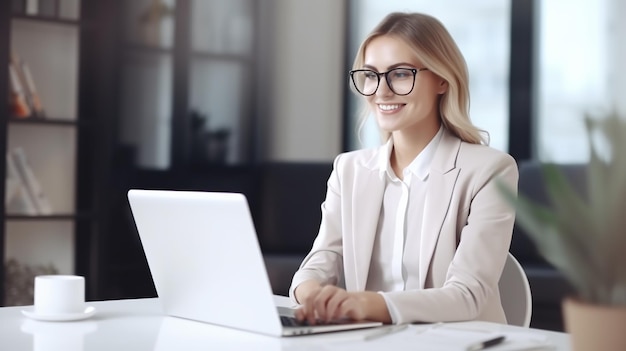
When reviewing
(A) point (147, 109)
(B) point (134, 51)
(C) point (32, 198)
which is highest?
(B) point (134, 51)

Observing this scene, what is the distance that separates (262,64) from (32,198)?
5.00ft

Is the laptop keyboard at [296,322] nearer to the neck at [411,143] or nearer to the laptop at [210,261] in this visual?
the laptop at [210,261]

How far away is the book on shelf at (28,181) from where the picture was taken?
4.33m

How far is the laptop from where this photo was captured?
1.32m

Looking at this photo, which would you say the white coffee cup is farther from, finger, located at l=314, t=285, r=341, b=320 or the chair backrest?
the chair backrest

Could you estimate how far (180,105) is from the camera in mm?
4852

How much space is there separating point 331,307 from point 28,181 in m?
3.17

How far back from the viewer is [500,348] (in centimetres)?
126

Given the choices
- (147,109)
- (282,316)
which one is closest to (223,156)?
(147,109)

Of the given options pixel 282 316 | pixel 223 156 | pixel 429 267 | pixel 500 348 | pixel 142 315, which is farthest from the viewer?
pixel 223 156

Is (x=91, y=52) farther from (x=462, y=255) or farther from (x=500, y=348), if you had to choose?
(x=500, y=348)

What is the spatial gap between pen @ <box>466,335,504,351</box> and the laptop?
23cm

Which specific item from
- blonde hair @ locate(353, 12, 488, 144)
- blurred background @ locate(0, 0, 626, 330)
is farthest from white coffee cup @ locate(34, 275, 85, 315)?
blurred background @ locate(0, 0, 626, 330)

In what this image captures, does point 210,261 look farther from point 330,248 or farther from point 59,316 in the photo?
point 330,248
